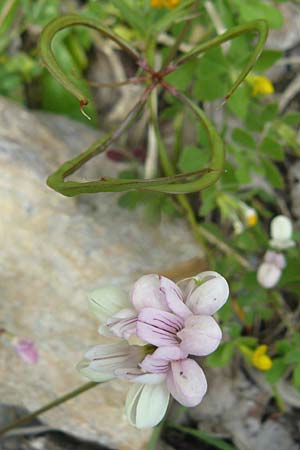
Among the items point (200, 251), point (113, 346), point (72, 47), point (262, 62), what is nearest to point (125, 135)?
point (72, 47)

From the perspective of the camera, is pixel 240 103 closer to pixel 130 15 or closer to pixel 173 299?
pixel 130 15

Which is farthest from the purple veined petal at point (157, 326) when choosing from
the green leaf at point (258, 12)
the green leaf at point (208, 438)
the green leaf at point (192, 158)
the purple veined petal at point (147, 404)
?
the green leaf at point (258, 12)

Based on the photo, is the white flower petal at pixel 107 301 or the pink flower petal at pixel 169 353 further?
the white flower petal at pixel 107 301

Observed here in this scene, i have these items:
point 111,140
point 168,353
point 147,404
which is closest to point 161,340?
point 168,353

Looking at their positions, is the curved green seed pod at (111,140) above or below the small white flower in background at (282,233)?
above

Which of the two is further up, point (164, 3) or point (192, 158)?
point (164, 3)

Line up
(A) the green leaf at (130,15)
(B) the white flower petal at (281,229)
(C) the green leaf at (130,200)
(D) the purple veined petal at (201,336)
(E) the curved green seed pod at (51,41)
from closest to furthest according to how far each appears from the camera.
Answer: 1. (D) the purple veined petal at (201,336)
2. (E) the curved green seed pod at (51,41)
3. (A) the green leaf at (130,15)
4. (B) the white flower petal at (281,229)
5. (C) the green leaf at (130,200)

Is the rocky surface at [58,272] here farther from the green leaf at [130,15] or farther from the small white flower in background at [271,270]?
the green leaf at [130,15]
